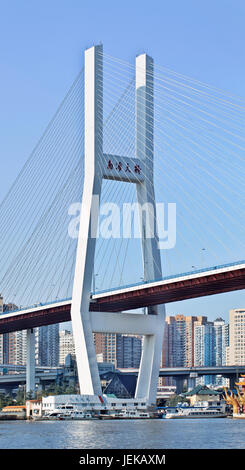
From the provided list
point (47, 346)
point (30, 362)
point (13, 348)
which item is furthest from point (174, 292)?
point (13, 348)

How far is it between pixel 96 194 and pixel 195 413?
17.4m

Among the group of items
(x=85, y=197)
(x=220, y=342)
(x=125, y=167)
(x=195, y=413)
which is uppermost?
(x=220, y=342)

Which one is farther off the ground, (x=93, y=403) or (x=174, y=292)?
(x=174, y=292)

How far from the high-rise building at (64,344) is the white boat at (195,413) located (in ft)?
180

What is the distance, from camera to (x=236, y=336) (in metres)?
98.8

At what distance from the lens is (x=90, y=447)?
20.6 m

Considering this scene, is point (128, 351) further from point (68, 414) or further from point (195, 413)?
point (68, 414)

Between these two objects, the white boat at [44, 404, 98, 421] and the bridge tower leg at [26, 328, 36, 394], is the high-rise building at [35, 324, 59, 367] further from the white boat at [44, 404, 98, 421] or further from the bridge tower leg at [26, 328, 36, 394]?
the white boat at [44, 404, 98, 421]

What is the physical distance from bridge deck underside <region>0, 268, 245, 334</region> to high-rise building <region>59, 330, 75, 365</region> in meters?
63.3

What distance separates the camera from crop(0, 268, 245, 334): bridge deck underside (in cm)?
3254

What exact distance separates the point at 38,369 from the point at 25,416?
33.4 metres

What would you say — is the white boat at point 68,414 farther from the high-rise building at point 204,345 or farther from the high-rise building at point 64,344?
the high-rise building at point 204,345

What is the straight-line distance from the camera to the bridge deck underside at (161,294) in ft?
107
